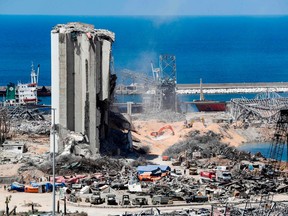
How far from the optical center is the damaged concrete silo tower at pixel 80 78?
77.8m

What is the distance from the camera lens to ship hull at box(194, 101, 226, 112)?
121506mm

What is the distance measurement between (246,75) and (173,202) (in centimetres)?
13378

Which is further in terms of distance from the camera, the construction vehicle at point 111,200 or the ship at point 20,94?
the ship at point 20,94

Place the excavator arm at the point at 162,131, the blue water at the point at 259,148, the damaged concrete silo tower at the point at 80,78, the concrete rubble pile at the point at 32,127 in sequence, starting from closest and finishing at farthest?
the damaged concrete silo tower at the point at 80,78 → the concrete rubble pile at the point at 32,127 → the blue water at the point at 259,148 → the excavator arm at the point at 162,131

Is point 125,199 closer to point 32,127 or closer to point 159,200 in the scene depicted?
point 159,200

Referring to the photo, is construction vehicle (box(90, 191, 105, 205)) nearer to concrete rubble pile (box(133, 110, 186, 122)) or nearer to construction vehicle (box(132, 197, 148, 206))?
construction vehicle (box(132, 197, 148, 206))

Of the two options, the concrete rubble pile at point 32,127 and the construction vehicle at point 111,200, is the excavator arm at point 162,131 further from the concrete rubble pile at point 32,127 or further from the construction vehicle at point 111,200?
the construction vehicle at point 111,200

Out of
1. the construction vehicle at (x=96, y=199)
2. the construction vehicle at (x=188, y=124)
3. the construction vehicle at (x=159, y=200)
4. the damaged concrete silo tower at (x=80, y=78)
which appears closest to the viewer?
the construction vehicle at (x=96, y=199)

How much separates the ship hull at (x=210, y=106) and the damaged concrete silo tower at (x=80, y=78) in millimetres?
42839

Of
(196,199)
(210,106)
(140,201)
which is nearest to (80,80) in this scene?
(140,201)

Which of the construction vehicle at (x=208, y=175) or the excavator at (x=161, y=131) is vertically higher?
the excavator at (x=161, y=131)

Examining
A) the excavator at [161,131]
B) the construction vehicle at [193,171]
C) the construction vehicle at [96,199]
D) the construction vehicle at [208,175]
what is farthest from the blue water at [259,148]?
the construction vehicle at [96,199]

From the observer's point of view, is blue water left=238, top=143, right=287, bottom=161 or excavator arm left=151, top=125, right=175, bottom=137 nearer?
blue water left=238, top=143, right=287, bottom=161

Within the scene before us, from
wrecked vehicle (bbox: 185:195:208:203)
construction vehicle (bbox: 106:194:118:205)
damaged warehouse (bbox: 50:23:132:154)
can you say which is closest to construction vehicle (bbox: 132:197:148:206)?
construction vehicle (bbox: 106:194:118:205)
